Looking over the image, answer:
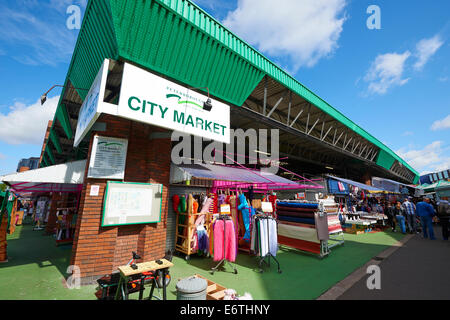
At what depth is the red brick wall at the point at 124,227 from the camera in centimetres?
412

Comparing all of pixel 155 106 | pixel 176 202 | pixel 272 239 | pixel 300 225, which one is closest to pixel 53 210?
pixel 176 202

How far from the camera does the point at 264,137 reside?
10594mm

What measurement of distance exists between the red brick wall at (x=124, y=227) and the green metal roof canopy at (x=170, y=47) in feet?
6.34

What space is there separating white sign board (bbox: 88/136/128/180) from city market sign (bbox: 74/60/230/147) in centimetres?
43

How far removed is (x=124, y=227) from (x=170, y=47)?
198 inches

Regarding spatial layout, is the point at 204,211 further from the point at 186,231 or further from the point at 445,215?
the point at 445,215

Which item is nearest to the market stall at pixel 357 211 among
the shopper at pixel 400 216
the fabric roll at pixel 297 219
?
the shopper at pixel 400 216

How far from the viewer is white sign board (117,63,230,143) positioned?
405 cm

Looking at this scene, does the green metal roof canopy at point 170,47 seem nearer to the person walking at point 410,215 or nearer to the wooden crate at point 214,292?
the wooden crate at point 214,292

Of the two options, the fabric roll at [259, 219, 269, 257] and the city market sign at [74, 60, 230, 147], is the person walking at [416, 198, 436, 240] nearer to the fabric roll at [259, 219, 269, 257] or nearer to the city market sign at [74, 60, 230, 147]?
the fabric roll at [259, 219, 269, 257]

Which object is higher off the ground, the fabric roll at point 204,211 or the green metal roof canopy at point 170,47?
the green metal roof canopy at point 170,47

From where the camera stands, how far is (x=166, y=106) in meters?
4.62

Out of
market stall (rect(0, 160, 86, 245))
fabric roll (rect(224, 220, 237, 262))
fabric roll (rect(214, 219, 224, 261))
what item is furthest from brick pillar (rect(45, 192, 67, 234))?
fabric roll (rect(224, 220, 237, 262))
